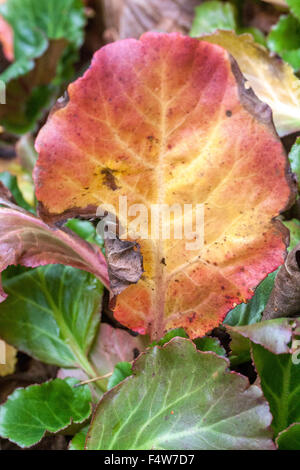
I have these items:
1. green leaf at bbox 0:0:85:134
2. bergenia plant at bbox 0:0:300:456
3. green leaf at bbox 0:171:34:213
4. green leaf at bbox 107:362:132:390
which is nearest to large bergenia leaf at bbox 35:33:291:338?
bergenia plant at bbox 0:0:300:456

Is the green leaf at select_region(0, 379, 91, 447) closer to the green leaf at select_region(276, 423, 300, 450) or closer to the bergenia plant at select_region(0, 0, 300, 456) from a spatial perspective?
the bergenia plant at select_region(0, 0, 300, 456)

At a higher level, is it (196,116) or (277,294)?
(196,116)

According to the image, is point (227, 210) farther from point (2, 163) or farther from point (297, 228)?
point (2, 163)

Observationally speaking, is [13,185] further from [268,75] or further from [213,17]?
[213,17]

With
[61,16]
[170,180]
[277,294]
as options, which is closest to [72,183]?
[170,180]
